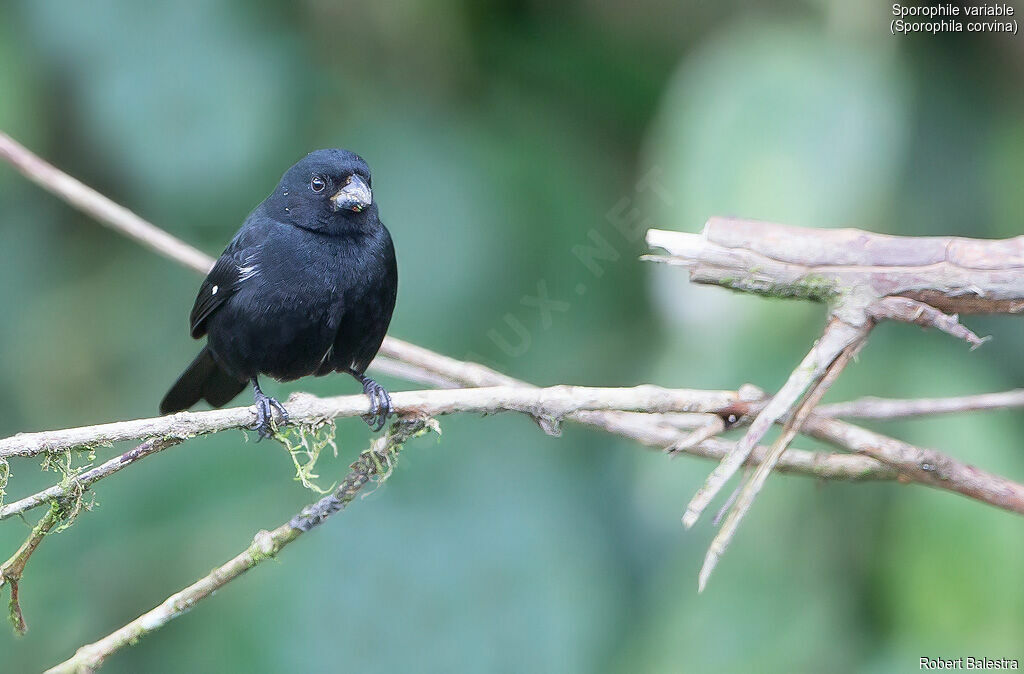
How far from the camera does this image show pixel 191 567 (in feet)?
11.5

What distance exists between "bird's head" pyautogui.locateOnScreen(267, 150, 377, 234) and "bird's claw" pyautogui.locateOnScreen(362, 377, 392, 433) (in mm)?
440

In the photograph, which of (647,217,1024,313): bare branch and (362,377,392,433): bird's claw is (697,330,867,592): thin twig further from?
(362,377,392,433): bird's claw

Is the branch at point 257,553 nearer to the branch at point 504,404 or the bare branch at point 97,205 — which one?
the branch at point 504,404

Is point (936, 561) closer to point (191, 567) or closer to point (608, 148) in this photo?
point (608, 148)

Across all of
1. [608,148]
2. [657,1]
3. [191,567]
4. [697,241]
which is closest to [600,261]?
[608,148]

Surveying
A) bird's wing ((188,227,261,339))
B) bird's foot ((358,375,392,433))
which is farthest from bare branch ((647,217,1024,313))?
bird's wing ((188,227,261,339))

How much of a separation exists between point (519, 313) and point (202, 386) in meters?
1.18

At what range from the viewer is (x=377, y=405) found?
2373 mm

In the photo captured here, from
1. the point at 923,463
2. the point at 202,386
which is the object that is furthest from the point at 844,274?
the point at 202,386

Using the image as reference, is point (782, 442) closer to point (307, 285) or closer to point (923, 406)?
point (923, 406)

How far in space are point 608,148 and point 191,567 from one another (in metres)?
2.15

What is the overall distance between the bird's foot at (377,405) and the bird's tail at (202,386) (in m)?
0.38

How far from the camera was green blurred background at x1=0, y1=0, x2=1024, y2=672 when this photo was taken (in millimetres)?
2547

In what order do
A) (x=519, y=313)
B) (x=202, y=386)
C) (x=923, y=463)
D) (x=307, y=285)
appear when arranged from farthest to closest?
1. (x=519, y=313)
2. (x=202, y=386)
3. (x=307, y=285)
4. (x=923, y=463)
